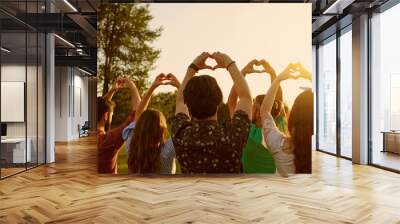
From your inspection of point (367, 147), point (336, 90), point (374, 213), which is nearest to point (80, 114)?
point (336, 90)

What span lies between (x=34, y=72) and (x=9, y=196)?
141 inches

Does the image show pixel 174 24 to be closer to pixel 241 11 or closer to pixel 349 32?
pixel 241 11

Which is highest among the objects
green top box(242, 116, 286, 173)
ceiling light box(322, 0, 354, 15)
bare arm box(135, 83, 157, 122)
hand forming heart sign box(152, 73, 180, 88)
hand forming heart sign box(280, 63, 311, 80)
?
ceiling light box(322, 0, 354, 15)

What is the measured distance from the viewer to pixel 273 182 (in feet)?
20.4

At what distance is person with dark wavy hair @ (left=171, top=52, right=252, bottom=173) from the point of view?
622 centimetres

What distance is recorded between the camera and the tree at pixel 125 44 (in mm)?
6746

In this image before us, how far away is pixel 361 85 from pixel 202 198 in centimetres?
502

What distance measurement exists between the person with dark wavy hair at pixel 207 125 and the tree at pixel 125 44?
794mm

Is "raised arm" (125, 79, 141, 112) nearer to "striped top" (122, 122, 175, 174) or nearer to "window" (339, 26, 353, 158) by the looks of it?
"striped top" (122, 122, 175, 174)

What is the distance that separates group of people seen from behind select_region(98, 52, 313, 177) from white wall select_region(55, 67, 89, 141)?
1018 centimetres

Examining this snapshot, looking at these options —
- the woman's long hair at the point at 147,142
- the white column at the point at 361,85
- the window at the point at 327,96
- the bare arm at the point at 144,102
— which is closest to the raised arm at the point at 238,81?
the bare arm at the point at 144,102

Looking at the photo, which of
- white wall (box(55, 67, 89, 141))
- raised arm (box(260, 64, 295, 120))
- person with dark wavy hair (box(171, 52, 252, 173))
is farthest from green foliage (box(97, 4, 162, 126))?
white wall (box(55, 67, 89, 141))

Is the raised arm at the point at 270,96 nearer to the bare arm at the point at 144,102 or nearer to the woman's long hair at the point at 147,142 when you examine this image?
the woman's long hair at the point at 147,142

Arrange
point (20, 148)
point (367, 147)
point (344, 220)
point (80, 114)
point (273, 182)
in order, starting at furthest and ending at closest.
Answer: point (80, 114) → point (367, 147) → point (20, 148) → point (273, 182) → point (344, 220)
